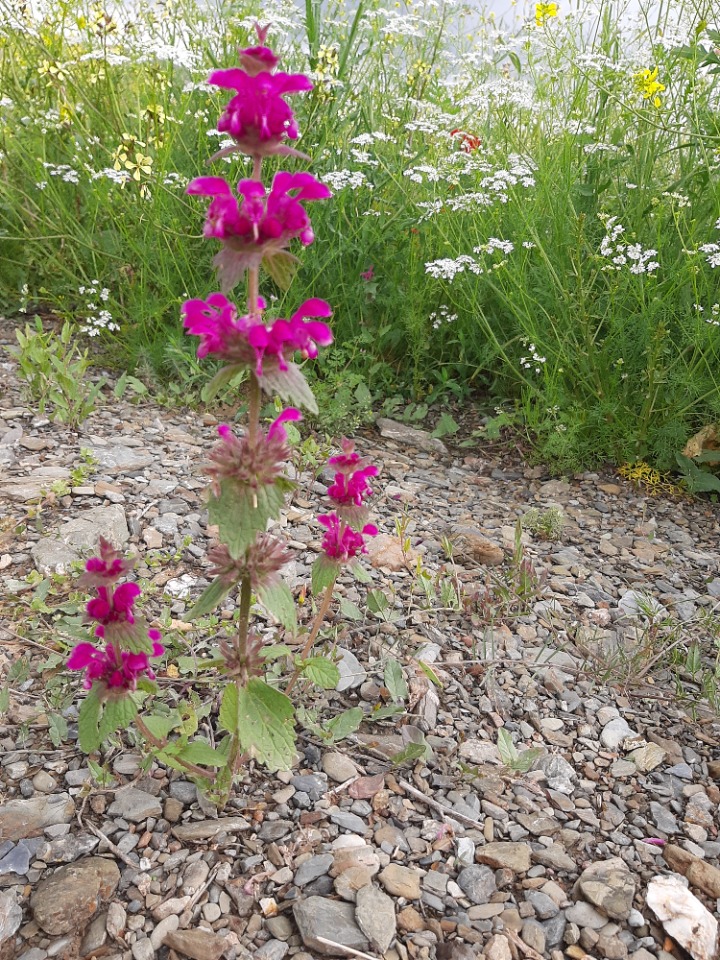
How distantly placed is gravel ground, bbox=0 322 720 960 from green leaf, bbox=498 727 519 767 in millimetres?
10

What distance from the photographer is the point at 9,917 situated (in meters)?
1.52

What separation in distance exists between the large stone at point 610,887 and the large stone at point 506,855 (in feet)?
0.41

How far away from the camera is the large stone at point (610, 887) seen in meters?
1.66

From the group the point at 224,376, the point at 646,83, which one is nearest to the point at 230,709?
the point at 224,376

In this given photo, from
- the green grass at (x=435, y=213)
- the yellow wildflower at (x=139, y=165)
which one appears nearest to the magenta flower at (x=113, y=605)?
the green grass at (x=435, y=213)

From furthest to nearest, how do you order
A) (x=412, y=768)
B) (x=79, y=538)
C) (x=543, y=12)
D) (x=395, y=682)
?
1. (x=543, y=12)
2. (x=79, y=538)
3. (x=395, y=682)
4. (x=412, y=768)

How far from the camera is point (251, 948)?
155 centimetres

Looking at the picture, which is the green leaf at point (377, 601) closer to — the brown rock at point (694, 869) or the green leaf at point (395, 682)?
the green leaf at point (395, 682)

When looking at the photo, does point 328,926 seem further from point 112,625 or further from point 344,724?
point 112,625

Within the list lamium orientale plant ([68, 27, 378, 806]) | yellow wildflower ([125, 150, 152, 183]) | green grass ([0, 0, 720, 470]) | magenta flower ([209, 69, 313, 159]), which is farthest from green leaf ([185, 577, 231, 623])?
yellow wildflower ([125, 150, 152, 183])

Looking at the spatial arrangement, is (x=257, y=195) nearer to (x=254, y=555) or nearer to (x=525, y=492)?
(x=254, y=555)

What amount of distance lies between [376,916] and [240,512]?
2.98 feet

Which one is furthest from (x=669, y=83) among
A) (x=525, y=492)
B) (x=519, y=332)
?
(x=525, y=492)

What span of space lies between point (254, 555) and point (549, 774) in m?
1.09
